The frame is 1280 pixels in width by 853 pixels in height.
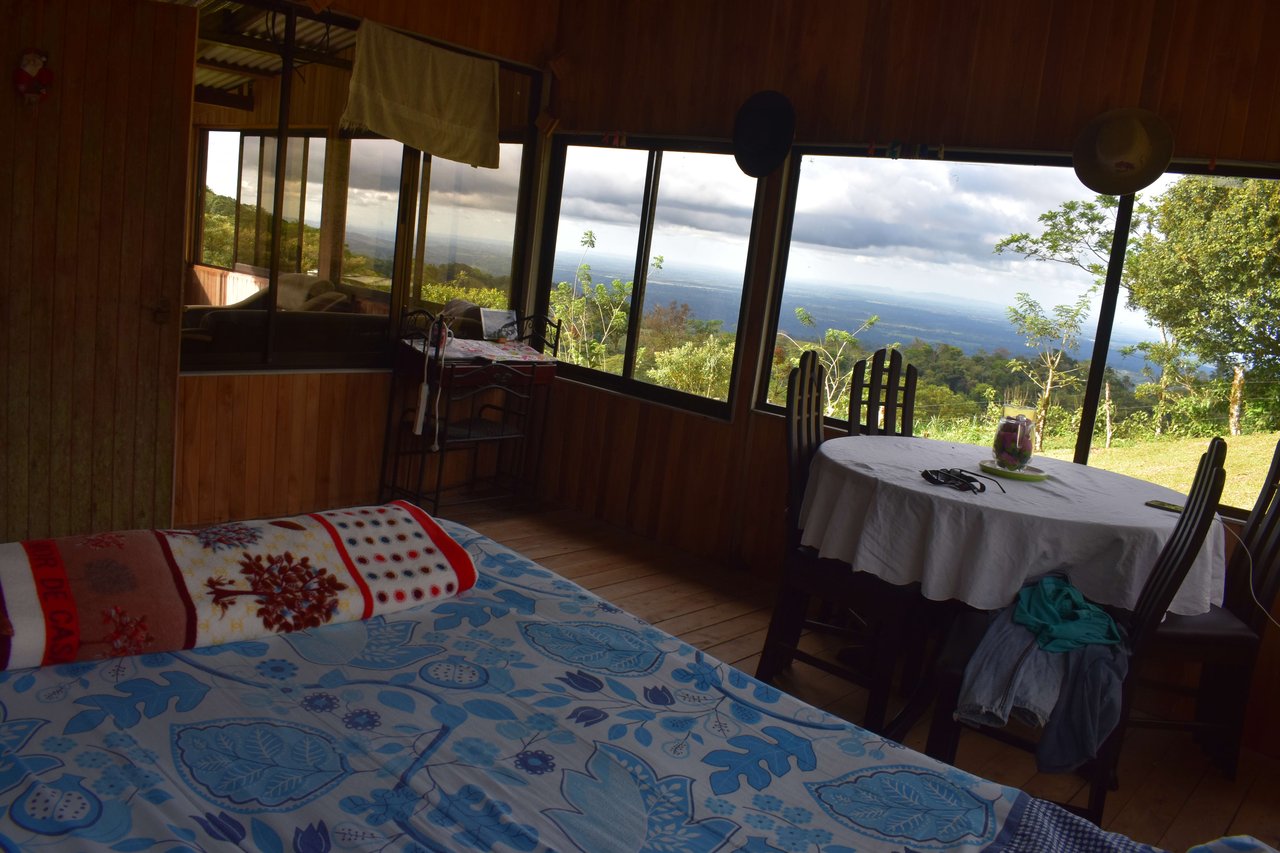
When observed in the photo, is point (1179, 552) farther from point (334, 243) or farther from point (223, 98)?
Result: point (223, 98)

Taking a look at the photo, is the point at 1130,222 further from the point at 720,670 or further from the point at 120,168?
the point at 120,168

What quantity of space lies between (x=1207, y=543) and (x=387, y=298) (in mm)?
3607

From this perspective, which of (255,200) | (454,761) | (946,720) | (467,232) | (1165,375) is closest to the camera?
(454,761)

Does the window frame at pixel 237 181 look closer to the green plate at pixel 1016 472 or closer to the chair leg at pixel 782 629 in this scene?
the chair leg at pixel 782 629

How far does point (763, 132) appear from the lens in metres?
4.19

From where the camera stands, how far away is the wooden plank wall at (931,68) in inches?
123

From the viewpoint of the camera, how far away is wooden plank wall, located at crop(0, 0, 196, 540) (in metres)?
3.29

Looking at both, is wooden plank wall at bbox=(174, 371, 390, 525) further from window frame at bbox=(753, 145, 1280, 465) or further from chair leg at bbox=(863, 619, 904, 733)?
chair leg at bbox=(863, 619, 904, 733)

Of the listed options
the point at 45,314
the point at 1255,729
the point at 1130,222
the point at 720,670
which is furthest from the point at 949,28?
the point at 45,314

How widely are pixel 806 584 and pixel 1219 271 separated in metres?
1.74

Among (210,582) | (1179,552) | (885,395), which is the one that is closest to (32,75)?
(210,582)

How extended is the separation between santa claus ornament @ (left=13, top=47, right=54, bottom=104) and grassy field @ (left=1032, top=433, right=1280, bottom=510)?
3.65 meters

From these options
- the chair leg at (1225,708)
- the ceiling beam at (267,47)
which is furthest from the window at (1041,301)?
the ceiling beam at (267,47)

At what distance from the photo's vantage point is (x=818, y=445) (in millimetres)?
3373
